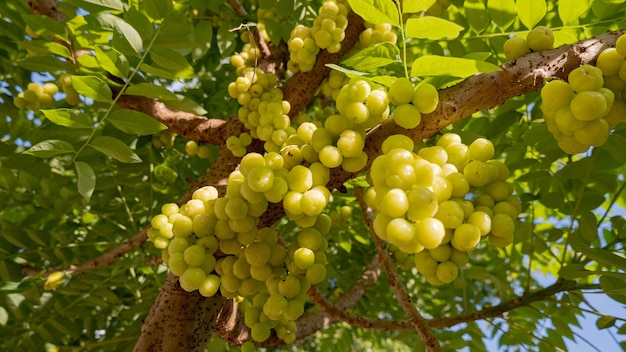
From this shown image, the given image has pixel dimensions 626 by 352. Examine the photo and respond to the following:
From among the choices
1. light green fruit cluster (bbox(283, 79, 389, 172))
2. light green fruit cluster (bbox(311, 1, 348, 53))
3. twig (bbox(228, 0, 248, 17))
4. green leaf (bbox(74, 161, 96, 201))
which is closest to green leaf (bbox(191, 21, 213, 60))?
twig (bbox(228, 0, 248, 17))

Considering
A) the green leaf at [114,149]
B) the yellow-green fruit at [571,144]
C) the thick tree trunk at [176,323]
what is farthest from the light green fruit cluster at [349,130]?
the green leaf at [114,149]

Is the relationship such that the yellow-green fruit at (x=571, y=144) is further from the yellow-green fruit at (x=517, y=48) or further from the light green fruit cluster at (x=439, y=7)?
the light green fruit cluster at (x=439, y=7)

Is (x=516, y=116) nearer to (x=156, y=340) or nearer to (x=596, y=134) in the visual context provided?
(x=596, y=134)

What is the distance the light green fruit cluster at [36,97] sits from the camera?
2273 millimetres

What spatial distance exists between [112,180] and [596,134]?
7.24ft

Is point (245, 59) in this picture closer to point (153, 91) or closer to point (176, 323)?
point (153, 91)

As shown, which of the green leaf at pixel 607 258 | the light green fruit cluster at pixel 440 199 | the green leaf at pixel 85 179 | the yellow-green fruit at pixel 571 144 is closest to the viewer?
the light green fruit cluster at pixel 440 199

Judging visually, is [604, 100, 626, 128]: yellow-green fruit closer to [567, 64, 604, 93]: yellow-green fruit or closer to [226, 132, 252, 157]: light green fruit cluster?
[567, 64, 604, 93]: yellow-green fruit

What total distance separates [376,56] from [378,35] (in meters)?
0.76

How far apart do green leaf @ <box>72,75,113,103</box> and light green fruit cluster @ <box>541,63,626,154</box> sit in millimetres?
1349

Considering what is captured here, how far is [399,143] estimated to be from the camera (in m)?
0.87

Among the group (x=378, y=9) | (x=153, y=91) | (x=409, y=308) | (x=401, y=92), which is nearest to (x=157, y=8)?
(x=153, y=91)

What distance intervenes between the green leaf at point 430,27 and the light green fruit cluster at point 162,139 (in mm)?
1501

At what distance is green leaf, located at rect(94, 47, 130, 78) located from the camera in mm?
1565
